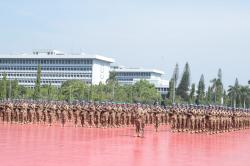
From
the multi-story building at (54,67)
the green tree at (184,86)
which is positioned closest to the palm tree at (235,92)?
the green tree at (184,86)

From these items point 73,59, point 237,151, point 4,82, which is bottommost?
point 237,151

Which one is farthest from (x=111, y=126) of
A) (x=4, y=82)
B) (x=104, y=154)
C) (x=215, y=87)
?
(x=215, y=87)

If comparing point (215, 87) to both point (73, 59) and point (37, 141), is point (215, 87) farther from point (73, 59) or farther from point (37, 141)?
point (37, 141)

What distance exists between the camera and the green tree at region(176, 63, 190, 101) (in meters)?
72.4

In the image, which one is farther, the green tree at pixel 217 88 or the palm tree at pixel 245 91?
the palm tree at pixel 245 91

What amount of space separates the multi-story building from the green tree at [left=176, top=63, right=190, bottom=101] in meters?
36.5

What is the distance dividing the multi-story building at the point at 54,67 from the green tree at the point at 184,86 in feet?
120

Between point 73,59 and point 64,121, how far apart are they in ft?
277

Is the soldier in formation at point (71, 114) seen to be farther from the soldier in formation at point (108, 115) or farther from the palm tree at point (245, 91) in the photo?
the palm tree at point (245, 91)

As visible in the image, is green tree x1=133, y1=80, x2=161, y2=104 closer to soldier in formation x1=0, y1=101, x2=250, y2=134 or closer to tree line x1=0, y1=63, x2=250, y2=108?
tree line x1=0, y1=63, x2=250, y2=108

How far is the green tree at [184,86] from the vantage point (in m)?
72.4

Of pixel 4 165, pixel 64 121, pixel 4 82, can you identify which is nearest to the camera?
pixel 4 165

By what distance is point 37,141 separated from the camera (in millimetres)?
14938

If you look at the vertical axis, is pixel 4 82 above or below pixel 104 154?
above
